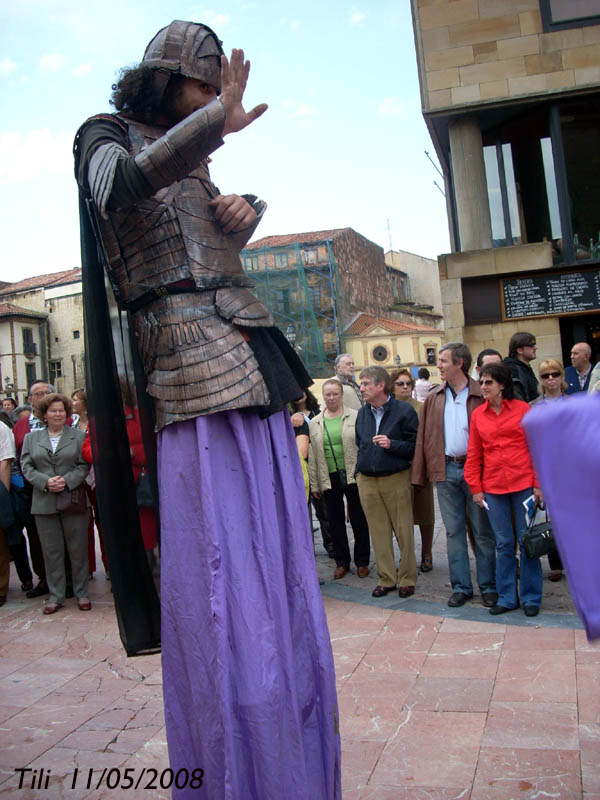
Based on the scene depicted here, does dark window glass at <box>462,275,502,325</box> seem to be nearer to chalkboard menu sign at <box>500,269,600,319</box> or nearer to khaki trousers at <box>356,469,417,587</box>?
chalkboard menu sign at <box>500,269,600,319</box>

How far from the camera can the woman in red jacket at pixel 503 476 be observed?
17.4 feet

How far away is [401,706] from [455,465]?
2580 millimetres

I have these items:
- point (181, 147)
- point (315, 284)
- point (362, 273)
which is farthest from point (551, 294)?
point (362, 273)

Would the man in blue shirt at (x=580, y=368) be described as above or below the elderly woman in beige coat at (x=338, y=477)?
above

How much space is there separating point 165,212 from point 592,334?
39.6 ft

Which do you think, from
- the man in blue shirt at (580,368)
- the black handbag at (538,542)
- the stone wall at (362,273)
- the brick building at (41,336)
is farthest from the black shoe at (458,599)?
the brick building at (41,336)

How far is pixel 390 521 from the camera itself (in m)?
6.33

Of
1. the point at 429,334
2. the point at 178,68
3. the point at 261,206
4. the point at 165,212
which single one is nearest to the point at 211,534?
the point at 165,212

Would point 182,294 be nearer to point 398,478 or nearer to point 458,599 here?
point 458,599

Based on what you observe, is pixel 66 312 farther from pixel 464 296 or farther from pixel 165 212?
pixel 165 212

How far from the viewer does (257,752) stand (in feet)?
6.72

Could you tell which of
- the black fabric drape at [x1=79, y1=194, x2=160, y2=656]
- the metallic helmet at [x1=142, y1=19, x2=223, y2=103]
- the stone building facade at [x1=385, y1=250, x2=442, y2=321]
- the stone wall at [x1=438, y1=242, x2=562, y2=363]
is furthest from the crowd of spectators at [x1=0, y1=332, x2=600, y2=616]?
the stone building facade at [x1=385, y1=250, x2=442, y2=321]

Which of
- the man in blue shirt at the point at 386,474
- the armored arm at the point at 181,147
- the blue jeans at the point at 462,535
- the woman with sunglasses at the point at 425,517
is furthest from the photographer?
the woman with sunglasses at the point at 425,517

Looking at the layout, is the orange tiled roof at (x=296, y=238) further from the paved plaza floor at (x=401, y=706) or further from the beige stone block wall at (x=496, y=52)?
the paved plaza floor at (x=401, y=706)
